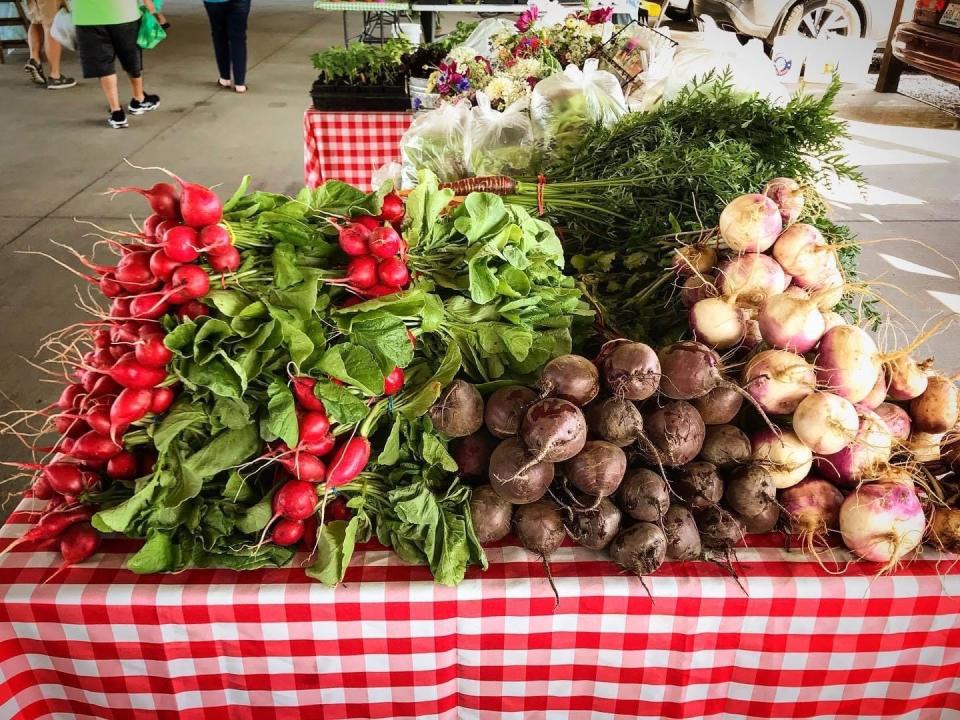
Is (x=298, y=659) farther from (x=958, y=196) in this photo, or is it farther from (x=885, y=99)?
(x=885, y=99)

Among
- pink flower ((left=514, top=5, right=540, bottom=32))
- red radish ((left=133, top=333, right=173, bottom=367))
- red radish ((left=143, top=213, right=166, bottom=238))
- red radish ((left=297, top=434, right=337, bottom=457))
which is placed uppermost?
pink flower ((left=514, top=5, right=540, bottom=32))

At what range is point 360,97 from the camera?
3865 millimetres

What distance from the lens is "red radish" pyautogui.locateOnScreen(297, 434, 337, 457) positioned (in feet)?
4.22

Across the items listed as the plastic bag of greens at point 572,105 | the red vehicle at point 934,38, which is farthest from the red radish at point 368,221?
the red vehicle at point 934,38

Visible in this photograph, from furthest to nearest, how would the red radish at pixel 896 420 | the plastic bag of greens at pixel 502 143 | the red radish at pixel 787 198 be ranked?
the plastic bag of greens at pixel 502 143 → the red radish at pixel 787 198 → the red radish at pixel 896 420

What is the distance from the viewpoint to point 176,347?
1242mm

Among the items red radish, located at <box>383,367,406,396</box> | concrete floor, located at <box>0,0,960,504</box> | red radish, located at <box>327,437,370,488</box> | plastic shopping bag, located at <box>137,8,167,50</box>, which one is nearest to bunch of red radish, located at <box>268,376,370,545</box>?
red radish, located at <box>327,437,370,488</box>

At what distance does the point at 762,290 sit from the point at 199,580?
1.34 metres

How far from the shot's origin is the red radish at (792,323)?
4.62ft

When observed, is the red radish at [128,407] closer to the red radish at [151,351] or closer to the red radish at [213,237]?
the red radish at [151,351]

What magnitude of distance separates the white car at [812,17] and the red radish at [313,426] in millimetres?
9118

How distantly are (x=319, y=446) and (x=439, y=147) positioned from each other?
1636 mm

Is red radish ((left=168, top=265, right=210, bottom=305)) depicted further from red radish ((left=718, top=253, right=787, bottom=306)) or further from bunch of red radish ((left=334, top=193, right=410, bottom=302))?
red radish ((left=718, top=253, right=787, bottom=306))

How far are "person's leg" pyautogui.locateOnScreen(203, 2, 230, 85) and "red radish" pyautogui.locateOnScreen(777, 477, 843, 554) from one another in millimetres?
7483
